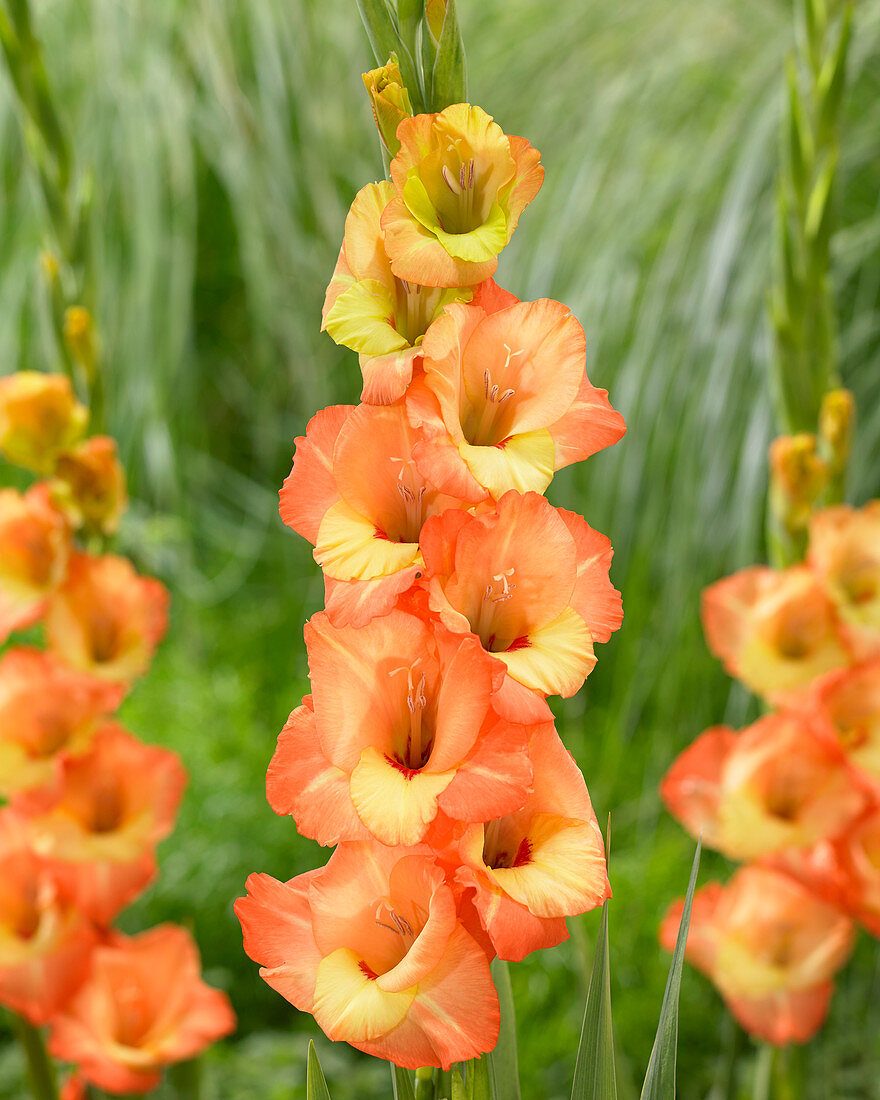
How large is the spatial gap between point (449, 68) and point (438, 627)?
0.11 metres

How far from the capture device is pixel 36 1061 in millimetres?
455

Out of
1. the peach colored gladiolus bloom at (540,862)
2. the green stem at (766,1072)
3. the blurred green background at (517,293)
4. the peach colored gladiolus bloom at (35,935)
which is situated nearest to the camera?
the peach colored gladiolus bloom at (540,862)

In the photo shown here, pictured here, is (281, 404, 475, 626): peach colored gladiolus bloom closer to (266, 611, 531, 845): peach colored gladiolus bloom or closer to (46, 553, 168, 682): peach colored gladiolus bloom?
(266, 611, 531, 845): peach colored gladiolus bloom

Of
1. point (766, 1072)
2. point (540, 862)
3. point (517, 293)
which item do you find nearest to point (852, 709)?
point (766, 1072)

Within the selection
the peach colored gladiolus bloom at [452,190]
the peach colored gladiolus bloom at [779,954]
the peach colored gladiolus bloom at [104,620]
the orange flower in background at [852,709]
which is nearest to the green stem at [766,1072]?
the peach colored gladiolus bloom at [779,954]

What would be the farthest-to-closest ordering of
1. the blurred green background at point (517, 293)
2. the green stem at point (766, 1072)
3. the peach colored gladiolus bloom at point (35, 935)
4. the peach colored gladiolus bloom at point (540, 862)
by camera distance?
the blurred green background at point (517, 293)
the green stem at point (766, 1072)
the peach colored gladiolus bloom at point (35, 935)
the peach colored gladiolus bloom at point (540, 862)

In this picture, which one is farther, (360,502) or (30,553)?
(30,553)

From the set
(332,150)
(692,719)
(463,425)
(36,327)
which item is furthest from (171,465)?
(463,425)

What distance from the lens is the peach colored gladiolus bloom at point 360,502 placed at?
0.19m

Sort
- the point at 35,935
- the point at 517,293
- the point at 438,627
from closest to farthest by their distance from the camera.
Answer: the point at 438,627, the point at 35,935, the point at 517,293

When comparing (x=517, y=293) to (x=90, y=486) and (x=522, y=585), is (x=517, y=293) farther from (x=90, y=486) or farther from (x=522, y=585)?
(x=522, y=585)

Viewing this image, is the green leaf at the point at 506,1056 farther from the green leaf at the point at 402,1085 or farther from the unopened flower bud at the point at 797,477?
the unopened flower bud at the point at 797,477

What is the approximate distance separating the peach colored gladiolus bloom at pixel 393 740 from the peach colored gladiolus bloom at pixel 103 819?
29 cm

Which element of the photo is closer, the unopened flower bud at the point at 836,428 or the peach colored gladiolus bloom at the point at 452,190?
the peach colored gladiolus bloom at the point at 452,190
